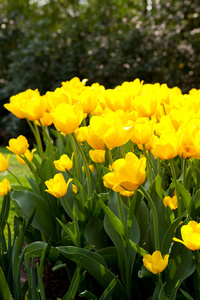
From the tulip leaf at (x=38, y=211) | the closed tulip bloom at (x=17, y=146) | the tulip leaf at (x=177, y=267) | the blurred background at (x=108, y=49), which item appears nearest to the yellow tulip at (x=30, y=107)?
the closed tulip bloom at (x=17, y=146)

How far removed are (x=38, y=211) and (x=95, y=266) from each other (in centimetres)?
52

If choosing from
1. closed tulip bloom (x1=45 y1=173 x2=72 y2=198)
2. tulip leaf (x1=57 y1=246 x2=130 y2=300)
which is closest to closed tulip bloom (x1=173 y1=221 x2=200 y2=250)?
tulip leaf (x1=57 y1=246 x2=130 y2=300)

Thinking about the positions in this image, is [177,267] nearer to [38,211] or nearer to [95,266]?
[95,266]

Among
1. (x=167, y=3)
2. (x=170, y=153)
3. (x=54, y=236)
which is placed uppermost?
(x=170, y=153)

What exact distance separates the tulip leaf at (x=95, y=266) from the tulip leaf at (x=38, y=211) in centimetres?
39

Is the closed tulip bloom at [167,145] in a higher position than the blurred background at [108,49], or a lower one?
higher

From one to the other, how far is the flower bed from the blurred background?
5467 millimetres

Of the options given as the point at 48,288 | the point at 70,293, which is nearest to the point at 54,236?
the point at 48,288

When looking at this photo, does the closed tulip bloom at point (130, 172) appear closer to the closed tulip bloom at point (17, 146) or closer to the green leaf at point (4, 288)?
the green leaf at point (4, 288)

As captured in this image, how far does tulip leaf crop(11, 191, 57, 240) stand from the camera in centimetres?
179

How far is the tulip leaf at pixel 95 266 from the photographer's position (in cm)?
138

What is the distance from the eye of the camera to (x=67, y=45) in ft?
25.3

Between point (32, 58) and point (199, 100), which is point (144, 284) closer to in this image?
point (199, 100)

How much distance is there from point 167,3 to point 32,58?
282 cm
